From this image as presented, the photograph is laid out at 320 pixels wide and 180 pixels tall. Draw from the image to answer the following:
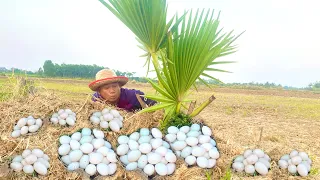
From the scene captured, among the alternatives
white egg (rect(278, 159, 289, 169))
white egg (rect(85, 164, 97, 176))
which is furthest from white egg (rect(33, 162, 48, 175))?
white egg (rect(278, 159, 289, 169))

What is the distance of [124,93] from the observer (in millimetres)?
4797

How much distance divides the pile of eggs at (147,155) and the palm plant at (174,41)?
32 centimetres

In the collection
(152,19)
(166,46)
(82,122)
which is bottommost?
(82,122)

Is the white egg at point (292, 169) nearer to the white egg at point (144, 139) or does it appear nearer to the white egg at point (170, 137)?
the white egg at point (170, 137)

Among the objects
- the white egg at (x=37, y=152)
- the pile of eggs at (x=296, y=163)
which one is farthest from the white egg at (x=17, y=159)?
the pile of eggs at (x=296, y=163)

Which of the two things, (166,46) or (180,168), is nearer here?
(180,168)

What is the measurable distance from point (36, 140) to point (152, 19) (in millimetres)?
1591

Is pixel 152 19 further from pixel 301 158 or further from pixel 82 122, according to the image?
pixel 301 158

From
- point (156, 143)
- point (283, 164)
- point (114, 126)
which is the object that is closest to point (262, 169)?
point (283, 164)

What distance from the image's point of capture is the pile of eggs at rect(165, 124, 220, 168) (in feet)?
11.1

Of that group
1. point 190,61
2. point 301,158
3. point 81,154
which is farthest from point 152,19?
point 301,158

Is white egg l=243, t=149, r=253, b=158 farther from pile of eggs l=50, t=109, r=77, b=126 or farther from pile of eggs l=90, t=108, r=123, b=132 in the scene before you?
pile of eggs l=50, t=109, r=77, b=126

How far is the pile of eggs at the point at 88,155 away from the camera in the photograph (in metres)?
3.20

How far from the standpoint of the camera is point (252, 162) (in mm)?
3475
